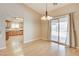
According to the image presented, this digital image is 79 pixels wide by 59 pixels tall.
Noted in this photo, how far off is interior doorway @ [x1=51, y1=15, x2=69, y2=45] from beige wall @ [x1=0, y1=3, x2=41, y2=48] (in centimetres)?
31

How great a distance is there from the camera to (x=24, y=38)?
222 cm

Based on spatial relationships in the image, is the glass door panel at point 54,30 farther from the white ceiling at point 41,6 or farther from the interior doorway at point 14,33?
the interior doorway at point 14,33

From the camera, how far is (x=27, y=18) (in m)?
2.24

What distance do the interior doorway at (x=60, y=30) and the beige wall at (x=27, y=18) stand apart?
0.31 m

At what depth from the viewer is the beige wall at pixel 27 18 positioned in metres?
2.03

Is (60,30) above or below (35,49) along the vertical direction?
above

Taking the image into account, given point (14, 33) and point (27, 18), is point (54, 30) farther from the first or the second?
point (14, 33)

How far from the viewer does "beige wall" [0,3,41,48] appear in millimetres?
2029

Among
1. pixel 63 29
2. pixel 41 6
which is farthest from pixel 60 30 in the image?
pixel 41 6

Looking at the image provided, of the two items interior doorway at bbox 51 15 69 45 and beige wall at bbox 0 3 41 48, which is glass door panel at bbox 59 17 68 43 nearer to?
interior doorway at bbox 51 15 69 45

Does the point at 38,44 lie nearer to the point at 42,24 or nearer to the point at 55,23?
the point at 42,24


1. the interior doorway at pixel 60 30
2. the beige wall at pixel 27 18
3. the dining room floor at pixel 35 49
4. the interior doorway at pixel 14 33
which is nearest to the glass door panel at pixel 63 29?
the interior doorway at pixel 60 30

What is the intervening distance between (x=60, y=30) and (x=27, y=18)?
2.43 feet

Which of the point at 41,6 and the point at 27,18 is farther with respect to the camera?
the point at 27,18
